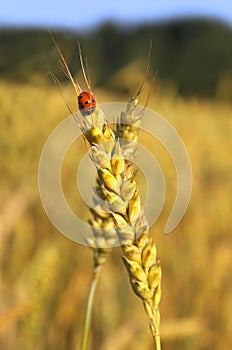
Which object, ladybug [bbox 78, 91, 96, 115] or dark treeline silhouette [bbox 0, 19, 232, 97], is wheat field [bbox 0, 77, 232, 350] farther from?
dark treeline silhouette [bbox 0, 19, 232, 97]

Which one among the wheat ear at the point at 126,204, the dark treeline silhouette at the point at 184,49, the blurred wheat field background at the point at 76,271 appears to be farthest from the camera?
the dark treeline silhouette at the point at 184,49

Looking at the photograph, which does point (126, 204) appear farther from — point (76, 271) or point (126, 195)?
point (76, 271)

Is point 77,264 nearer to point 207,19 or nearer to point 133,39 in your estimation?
point 133,39

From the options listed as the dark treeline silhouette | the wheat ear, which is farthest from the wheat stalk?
the dark treeline silhouette

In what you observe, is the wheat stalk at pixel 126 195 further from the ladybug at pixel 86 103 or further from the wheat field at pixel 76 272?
the wheat field at pixel 76 272

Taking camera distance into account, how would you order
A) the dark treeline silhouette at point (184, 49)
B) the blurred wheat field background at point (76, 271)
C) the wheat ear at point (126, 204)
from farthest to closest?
the dark treeline silhouette at point (184, 49) < the blurred wheat field background at point (76, 271) < the wheat ear at point (126, 204)

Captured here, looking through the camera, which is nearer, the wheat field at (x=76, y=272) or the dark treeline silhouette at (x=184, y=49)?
the wheat field at (x=76, y=272)

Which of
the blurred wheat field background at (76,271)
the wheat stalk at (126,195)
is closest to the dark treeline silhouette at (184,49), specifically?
the blurred wheat field background at (76,271)

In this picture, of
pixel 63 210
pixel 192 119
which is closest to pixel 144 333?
pixel 63 210
